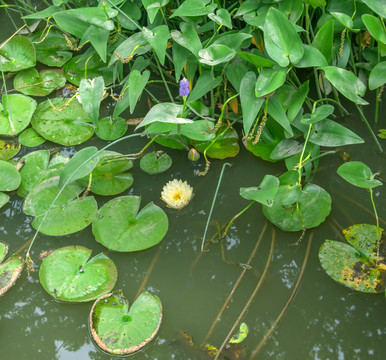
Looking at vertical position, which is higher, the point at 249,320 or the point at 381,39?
the point at 381,39

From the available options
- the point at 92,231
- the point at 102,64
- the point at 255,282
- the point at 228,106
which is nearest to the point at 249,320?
the point at 255,282

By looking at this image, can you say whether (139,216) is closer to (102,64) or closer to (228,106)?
(228,106)

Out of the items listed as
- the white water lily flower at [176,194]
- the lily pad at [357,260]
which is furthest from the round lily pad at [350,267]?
the white water lily flower at [176,194]

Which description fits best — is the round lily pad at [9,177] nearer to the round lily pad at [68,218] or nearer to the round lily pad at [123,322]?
the round lily pad at [68,218]

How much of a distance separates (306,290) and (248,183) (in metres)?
0.42

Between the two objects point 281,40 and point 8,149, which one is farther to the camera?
point 8,149

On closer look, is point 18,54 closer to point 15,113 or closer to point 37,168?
point 15,113

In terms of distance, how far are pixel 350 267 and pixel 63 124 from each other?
1160mm

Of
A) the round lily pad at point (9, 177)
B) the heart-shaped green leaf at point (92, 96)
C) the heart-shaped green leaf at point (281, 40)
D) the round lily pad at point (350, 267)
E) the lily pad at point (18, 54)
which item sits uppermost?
the heart-shaped green leaf at point (281, 40)

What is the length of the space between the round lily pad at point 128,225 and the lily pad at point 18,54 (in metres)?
0.87

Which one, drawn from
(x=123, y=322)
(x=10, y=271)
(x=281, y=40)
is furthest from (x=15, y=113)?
(x=281, y=40)

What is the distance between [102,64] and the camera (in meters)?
1.87

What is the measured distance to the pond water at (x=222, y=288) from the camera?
3.83 feet

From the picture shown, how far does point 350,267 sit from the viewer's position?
1.24 meters
